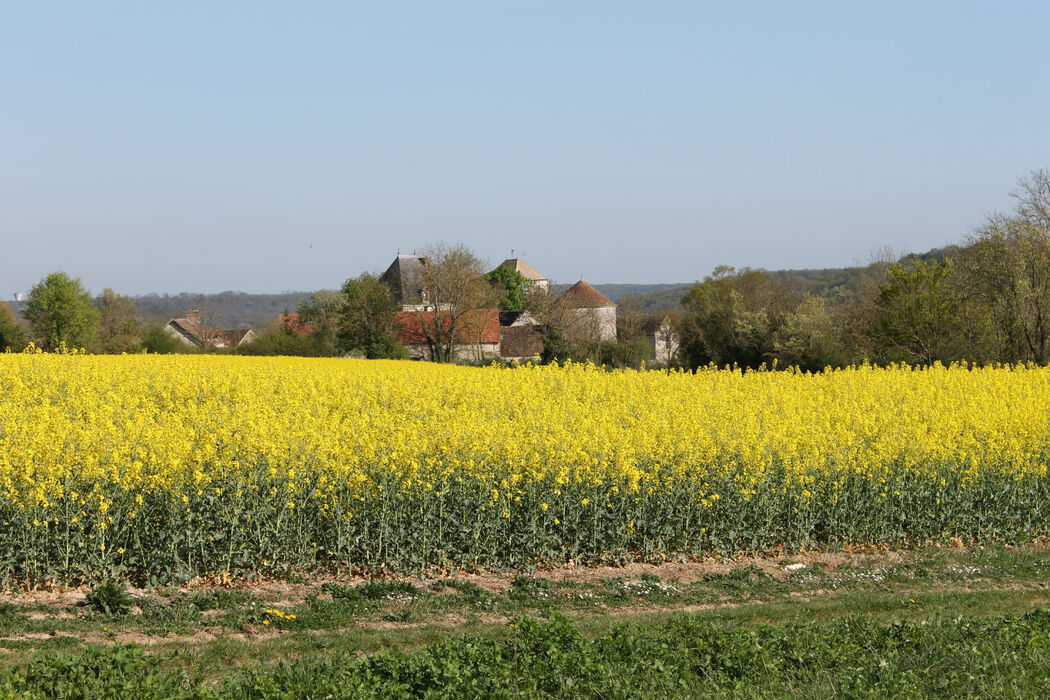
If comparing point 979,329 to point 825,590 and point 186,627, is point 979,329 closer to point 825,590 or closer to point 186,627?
point 825,590

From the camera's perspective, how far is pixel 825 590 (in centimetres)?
1137

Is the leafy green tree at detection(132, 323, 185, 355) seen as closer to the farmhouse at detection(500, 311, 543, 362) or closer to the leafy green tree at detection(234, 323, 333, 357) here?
the leafy green tree at detection(234, 323, 333, 357)

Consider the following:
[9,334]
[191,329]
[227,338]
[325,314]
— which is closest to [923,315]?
[9,334]

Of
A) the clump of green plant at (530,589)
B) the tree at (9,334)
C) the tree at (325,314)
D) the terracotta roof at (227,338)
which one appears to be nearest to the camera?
the clump of green plant at (530,589)

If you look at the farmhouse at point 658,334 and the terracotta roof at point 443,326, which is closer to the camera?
the terracotta roof at point 443,326

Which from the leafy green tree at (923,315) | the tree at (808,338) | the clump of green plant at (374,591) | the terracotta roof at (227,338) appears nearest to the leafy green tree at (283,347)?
the tree at (808,338)

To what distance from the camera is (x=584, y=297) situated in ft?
331

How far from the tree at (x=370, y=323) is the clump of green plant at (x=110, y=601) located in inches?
1958

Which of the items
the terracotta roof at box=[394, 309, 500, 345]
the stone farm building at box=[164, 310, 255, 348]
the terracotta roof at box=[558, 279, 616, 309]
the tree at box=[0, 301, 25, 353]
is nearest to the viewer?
the tree at box=[0, 301, 25, 353]

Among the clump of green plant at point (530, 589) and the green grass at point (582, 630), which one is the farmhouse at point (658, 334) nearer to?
the green grass at point (582, 630)

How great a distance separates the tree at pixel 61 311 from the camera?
61.6m

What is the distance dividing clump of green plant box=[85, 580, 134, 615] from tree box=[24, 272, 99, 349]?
56.9 meters

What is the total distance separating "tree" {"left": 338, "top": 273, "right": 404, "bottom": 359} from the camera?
195 ft

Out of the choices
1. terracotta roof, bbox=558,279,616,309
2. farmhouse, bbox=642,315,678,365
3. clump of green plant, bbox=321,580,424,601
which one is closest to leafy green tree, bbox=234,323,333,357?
clump of green plant, bbox=321,580,424,601
